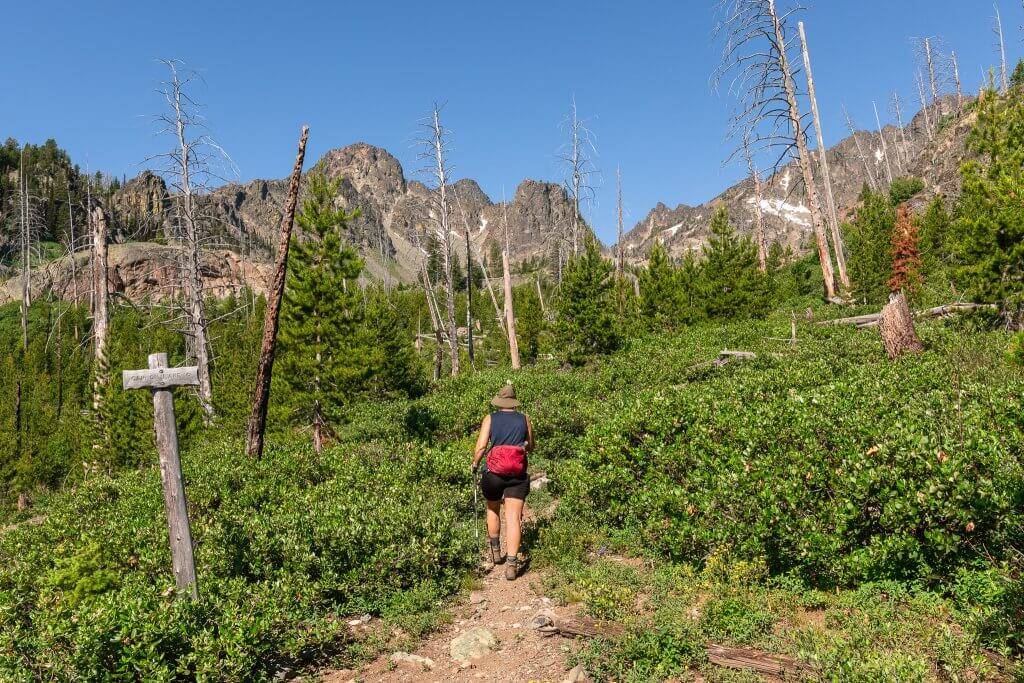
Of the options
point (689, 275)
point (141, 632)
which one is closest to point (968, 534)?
point (141, 632)

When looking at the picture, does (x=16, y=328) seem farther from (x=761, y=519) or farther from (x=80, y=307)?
(x=761, y=519)

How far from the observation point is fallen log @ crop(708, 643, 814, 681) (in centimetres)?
370

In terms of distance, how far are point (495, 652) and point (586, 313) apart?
816 inches

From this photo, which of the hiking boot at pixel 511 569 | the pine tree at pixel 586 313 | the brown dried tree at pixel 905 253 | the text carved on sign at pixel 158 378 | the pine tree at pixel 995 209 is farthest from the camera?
the brown dried tree at pixel 905 253

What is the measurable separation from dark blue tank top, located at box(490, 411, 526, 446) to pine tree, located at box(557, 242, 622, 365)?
18.6 m

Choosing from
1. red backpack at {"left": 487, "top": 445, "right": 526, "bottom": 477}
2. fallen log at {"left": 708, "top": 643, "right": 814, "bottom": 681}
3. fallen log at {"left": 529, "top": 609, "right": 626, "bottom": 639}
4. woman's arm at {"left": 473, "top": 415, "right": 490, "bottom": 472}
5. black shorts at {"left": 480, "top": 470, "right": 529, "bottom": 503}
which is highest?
woman's arm at {"left": 473, "top": 415, "right": 490, "bottom": 472}

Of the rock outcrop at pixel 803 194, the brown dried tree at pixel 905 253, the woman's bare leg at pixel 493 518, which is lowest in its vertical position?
the woman's bare leg at pixel 493 518

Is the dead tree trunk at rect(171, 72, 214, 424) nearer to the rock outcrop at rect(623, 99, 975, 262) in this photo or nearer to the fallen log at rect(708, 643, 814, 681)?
the fallen log at rect(708, 643, 814, 681)

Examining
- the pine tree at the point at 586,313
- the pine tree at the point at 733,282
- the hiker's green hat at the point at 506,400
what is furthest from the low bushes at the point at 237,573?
the pine tree at the point at 733,282

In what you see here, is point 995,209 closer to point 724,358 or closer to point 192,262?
point 724,358

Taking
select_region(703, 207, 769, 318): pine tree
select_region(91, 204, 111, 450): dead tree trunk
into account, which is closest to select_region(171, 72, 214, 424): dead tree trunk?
select_region(91, 204, 111, 450): dead tree trunk

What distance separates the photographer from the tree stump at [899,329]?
1196 centimetres

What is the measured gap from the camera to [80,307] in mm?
52062

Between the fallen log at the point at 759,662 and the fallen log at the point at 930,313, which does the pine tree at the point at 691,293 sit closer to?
the fallen log at the point at 930,313
